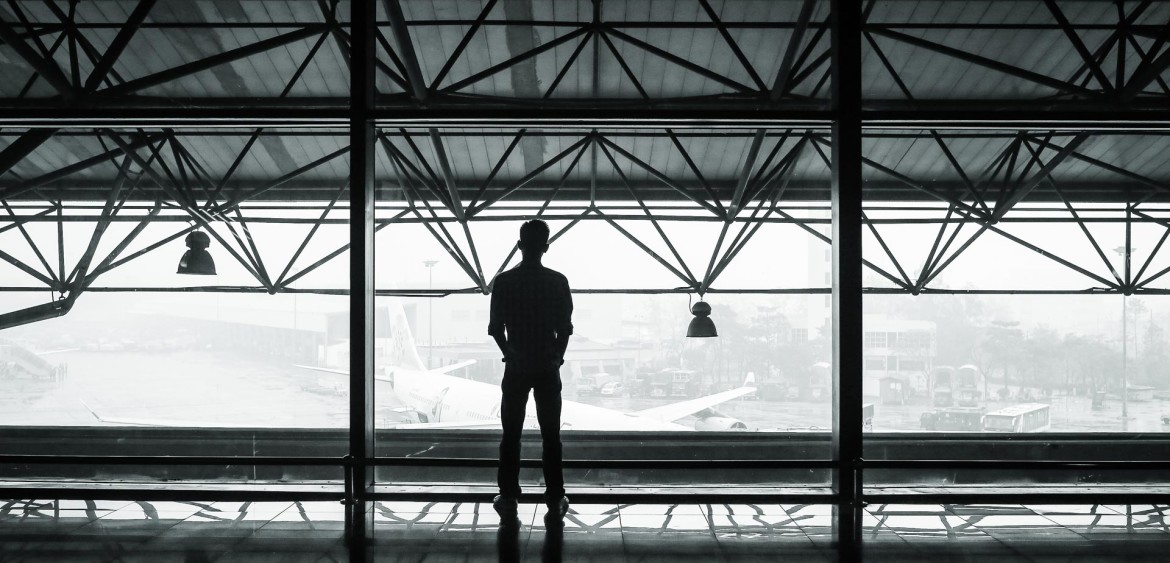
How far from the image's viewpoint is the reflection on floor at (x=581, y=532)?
3.09m

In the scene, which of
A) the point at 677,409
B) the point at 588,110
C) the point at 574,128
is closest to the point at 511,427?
the point at 588,110

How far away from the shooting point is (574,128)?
452cm

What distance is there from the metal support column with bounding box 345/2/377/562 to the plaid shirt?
87cm

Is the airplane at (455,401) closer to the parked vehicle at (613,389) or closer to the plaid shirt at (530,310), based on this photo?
the parked vehicle at (613,389)

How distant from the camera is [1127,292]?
10.3 meters

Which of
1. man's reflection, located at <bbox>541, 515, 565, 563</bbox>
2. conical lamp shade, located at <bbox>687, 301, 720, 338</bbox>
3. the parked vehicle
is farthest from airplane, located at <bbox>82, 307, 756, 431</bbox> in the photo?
man's reflection, located at <bbox>541, 515, 565, 563</bbox>

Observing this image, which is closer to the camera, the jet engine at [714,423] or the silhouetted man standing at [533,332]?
the silhouetted man standing at [533,332]

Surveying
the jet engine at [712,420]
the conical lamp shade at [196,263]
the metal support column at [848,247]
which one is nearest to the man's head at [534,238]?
the metal support column at [848,247]

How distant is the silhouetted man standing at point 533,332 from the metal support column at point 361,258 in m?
0.85

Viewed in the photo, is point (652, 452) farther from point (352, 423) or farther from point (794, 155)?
point (352, 423)

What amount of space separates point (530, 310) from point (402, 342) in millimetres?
19558

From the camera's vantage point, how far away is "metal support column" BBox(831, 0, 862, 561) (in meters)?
3.98

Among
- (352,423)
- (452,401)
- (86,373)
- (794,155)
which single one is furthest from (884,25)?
(86,373)

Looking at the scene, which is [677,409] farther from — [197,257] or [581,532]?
[581,532]
